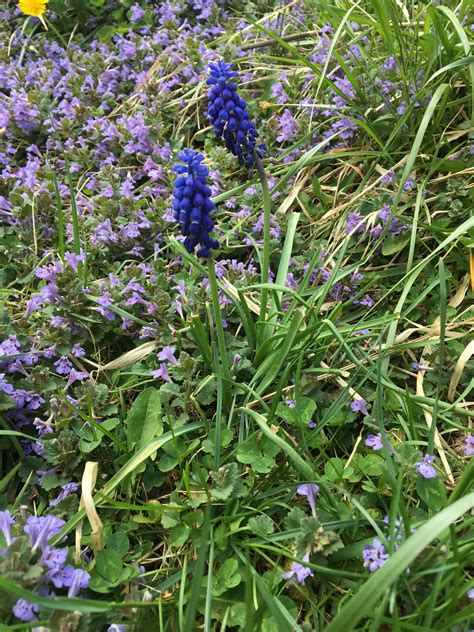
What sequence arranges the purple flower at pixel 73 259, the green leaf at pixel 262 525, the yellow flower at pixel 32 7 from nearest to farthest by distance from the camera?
1. the green leaf at pixel 262 525
2. the purple flower at pixel 73 259
3. the yellow flower at pixel 32 7

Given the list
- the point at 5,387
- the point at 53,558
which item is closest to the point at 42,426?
the point at 5,387

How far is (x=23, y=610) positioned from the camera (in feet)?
6.10

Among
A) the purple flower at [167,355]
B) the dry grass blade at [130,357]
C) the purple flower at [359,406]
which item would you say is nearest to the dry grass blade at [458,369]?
the purple flower at [359,406]

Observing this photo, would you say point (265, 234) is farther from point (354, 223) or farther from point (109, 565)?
point (109, 565)

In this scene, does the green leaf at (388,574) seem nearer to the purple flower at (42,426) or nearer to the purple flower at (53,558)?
the purple flower at (53,558)

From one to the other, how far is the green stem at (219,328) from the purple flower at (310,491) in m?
0.55

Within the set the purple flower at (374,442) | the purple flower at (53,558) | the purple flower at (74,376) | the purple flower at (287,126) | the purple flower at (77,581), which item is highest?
the purple flower at (287,126)

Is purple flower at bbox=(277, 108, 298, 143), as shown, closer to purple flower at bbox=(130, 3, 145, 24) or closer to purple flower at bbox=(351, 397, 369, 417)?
purple flower at bbox=(351, 397, 369, 417)

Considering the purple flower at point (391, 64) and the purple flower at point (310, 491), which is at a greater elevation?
the purple flower at point (391, 64)

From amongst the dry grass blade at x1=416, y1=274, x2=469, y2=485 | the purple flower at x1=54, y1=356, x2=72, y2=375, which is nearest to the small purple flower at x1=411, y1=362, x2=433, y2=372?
the dry grass blade at x1=416, y1=274, x2=469, y2=485

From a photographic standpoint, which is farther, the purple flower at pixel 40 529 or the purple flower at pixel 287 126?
the purple flower at pixel 287 126

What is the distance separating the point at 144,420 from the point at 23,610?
3.03 ft

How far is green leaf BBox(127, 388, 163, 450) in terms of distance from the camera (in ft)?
8.41

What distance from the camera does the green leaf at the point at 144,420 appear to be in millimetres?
2564
